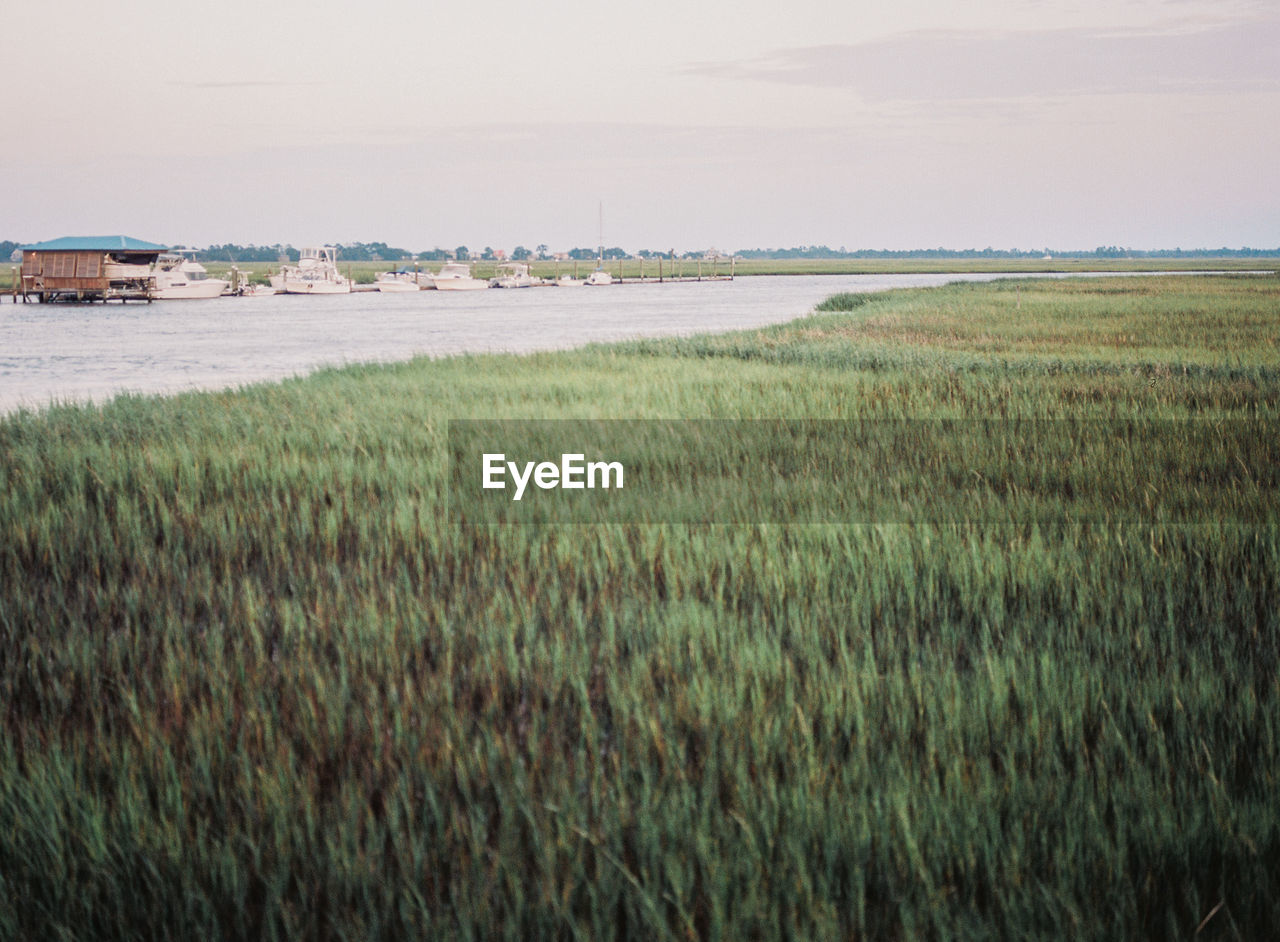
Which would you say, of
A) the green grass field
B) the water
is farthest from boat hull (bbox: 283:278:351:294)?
the green grass field

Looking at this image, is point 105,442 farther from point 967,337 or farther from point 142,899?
point 967,337

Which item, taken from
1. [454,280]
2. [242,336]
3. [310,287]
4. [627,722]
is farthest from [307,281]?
[627,722]

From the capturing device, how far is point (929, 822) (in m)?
2.84

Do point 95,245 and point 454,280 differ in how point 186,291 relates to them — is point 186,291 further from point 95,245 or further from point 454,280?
point 454,280

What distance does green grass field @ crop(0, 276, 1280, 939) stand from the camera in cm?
257

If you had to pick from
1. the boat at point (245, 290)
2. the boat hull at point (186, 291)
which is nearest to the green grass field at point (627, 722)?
the boat hull at point (186, 291)

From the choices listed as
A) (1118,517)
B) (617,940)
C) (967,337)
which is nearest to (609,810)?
(617,940)

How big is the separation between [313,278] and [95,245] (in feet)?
73.4

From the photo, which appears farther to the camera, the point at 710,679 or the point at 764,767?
the point at 710,679

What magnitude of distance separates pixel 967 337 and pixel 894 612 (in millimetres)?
21004

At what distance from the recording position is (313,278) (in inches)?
3420

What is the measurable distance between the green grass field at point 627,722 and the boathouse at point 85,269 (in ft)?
218

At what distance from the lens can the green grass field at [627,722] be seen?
101 inches

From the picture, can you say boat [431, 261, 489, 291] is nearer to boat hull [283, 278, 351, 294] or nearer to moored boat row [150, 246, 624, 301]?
moored boat row [150, 246, 624, 301]
